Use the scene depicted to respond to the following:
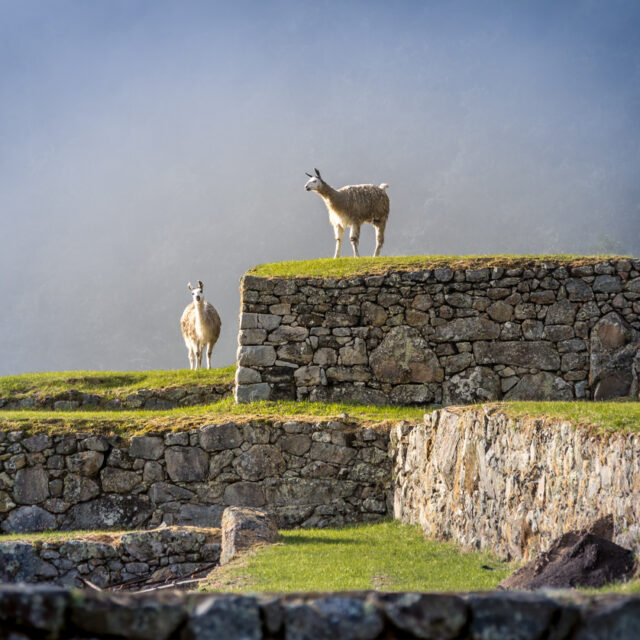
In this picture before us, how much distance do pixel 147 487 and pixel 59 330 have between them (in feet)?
196

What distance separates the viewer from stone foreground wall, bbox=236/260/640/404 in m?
14.7

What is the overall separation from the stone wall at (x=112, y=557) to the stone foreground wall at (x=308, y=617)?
747 cm

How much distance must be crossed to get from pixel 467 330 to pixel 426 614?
12757 millimetres

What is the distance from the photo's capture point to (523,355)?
14727 mm

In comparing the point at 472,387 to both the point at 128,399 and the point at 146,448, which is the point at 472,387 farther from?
the point at 128,399

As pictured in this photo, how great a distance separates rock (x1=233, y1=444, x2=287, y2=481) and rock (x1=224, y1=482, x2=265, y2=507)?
4.8 inches

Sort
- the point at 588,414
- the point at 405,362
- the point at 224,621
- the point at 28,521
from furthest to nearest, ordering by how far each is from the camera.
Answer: the point at 405,362 → the point at 28,521 → the point at 588,414 → the point at 224,621

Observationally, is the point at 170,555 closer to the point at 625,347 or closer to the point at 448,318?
the point at 448,318

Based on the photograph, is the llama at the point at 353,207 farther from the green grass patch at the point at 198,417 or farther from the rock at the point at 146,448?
the rock at the point at 146,448

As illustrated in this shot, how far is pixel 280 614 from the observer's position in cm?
241

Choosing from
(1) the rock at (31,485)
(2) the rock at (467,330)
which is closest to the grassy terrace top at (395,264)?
(2) the rock at (467,330)

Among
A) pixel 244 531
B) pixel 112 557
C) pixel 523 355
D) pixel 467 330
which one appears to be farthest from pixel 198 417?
pixel 523 355

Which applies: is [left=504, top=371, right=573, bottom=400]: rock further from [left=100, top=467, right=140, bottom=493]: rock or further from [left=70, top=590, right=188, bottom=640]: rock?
[left=70, top=590, right=188, bottom=640]: rock

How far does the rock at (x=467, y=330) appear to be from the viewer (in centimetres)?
1487
